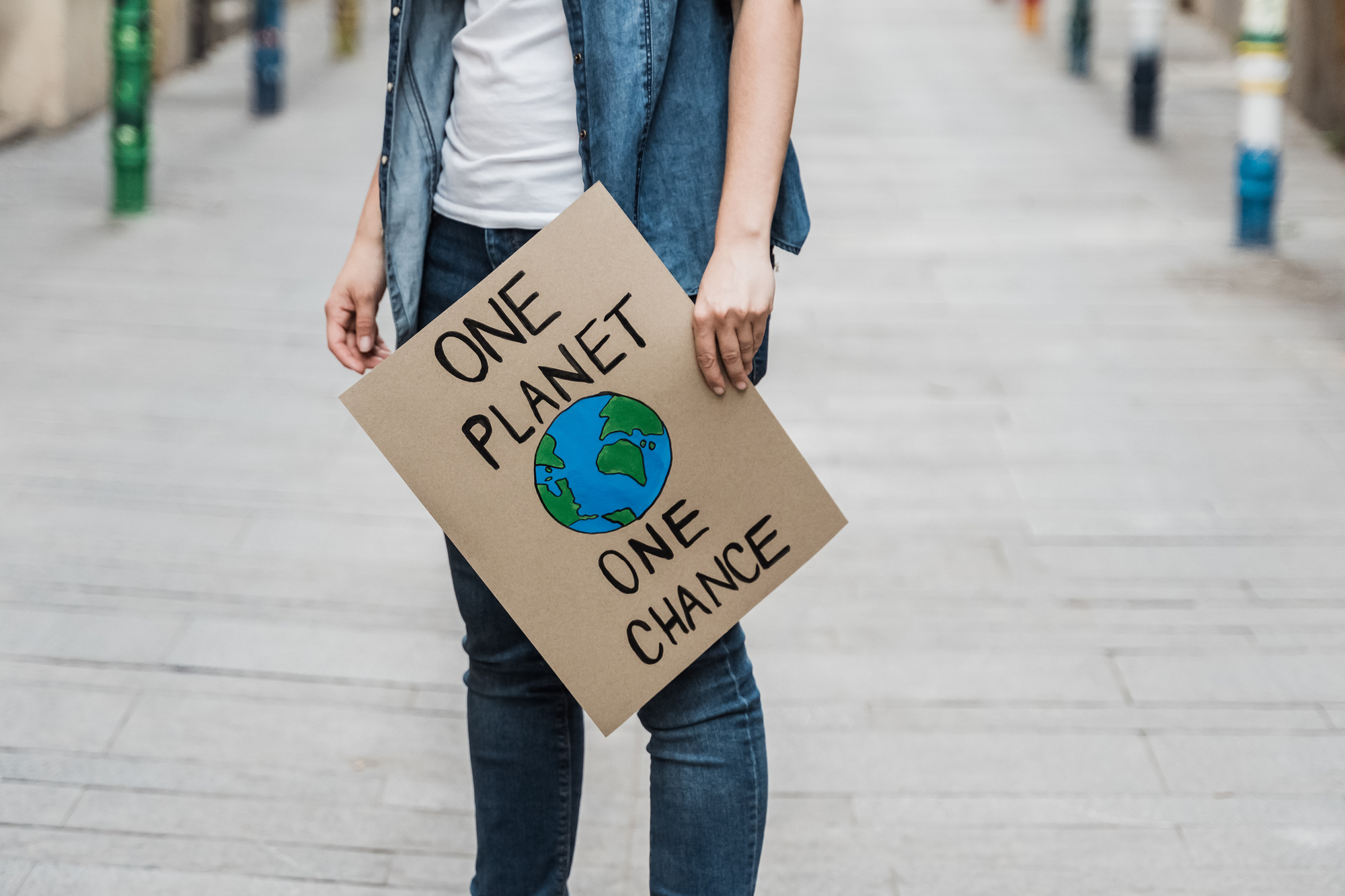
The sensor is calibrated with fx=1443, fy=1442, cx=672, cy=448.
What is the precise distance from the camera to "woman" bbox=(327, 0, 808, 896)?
4.64 ft

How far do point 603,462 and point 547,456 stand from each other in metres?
0.06

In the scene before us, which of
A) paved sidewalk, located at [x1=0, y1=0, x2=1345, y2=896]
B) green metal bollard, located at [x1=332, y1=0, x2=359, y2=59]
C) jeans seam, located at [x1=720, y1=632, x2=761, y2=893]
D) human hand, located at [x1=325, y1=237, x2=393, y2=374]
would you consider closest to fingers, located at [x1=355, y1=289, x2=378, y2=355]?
human hand, located at [x1=325, y1=237, x2=393, y2=374]

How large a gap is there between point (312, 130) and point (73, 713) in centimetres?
568

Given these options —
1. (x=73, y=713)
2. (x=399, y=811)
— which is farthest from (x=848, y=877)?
(x=73, y=713)

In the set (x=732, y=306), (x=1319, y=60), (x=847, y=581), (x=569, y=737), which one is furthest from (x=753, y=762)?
(x=1319, y=60)

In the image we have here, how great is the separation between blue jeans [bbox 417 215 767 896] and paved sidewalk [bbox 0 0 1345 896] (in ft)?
1.60

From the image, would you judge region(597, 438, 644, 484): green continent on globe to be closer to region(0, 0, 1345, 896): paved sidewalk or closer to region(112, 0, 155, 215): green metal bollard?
region(0, 0, 1345, 896): paved sidewalk

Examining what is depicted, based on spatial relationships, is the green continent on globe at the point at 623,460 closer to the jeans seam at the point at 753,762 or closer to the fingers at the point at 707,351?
the fingers at the point at 707,351

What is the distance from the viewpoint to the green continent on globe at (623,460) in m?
1.48

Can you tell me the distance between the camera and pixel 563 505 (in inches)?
59.2

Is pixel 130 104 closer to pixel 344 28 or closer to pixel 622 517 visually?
pixel 344 28

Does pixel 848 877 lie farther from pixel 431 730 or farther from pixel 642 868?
pixel 431 730

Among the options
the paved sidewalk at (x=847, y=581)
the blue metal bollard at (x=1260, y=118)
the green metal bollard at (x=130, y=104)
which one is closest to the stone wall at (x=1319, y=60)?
the paved sidewalk at (x=847, y=581)

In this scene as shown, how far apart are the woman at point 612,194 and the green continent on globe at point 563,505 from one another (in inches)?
6.4
